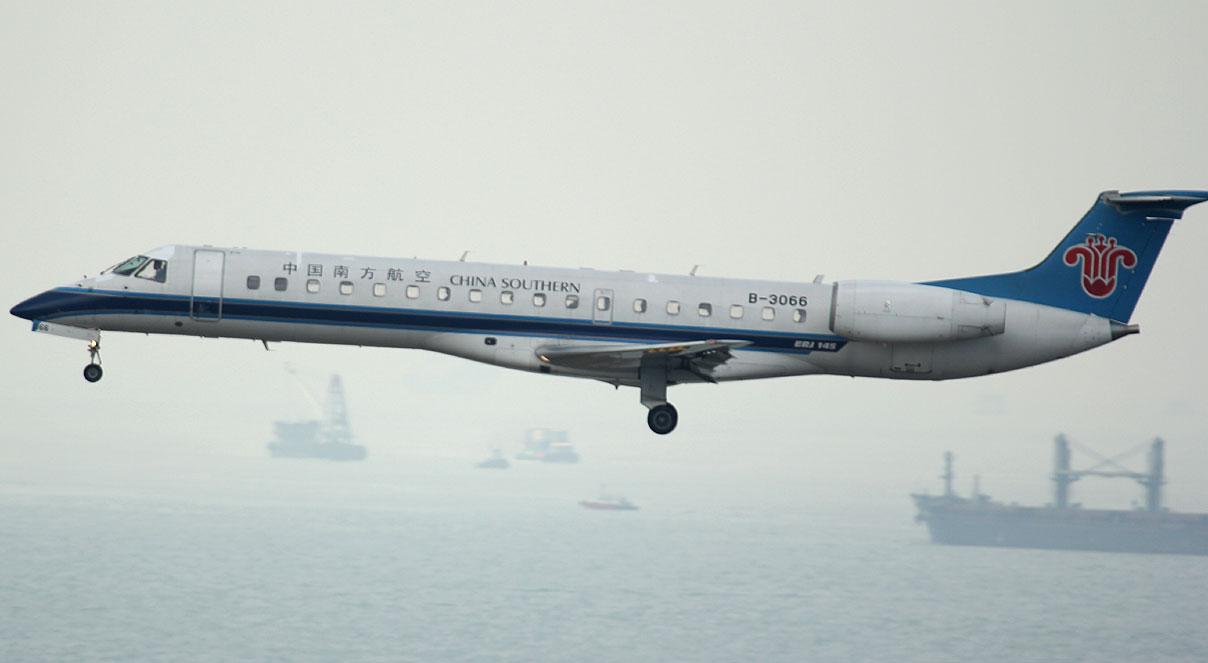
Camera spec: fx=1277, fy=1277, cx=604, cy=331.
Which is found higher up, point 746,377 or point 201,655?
point 746,377

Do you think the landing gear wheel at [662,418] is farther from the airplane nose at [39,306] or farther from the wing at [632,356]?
the airplane nose at [39,306]

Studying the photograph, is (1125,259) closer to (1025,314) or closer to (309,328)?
(1025,314)

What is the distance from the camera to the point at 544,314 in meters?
29.9

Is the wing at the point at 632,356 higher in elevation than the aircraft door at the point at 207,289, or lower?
lower

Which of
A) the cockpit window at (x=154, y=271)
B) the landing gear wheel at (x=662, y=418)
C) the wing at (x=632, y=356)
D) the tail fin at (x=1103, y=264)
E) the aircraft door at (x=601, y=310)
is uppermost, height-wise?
the tail fin at (x=1103, y=264)

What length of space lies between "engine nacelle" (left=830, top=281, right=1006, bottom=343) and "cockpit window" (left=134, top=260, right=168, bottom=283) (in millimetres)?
15957

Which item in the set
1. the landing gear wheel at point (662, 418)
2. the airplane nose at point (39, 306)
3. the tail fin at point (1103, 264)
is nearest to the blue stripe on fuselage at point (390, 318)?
the airplane nose at point (39, 306)

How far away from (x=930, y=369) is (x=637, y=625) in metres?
169

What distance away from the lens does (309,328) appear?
2991cm

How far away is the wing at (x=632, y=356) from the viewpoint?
29016 millimetres

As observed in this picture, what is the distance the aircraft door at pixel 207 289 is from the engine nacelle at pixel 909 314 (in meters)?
14.6

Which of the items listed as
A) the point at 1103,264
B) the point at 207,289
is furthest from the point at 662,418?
the point at 1103,264

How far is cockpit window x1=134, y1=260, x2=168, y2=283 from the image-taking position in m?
30.3

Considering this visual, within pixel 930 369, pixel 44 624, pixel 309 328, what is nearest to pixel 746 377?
pixel 930 369
